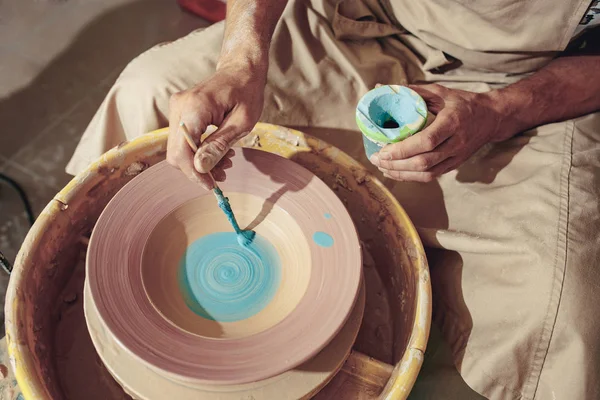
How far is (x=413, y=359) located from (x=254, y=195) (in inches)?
23.5

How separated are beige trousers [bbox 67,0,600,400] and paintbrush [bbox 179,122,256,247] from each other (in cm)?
40

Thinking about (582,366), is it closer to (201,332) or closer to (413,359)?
(413,359)

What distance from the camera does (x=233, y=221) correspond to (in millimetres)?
1369

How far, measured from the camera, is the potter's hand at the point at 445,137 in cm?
128

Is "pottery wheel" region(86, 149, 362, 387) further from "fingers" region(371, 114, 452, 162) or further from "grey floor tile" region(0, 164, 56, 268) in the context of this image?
"grey floor tile" region(0, 164, 56, 268)

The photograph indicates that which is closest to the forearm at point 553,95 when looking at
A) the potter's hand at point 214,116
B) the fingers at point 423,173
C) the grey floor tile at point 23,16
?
the fingers at point 423,173

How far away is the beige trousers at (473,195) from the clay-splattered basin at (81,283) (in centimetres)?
11

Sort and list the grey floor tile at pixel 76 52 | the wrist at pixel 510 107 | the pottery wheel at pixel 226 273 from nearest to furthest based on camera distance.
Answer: the pottery wheel at pixel 226 273 < the wrist at pixel 510 107 < the grey floor tile at pixel 76 52

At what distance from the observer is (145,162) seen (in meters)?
1.58

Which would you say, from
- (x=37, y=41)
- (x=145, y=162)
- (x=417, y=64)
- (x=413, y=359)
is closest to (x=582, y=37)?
(x=417, y=64)

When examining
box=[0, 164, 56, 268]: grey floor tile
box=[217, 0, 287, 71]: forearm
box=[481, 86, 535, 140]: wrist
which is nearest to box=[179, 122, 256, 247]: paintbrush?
box=[217, 0, 287, 71]: forearm

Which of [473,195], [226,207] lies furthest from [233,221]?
[473,195]

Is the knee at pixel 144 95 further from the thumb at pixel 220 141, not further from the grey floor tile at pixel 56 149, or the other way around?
the grey floor tile at pixel 56 149

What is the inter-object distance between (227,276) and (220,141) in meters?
0.36
